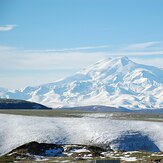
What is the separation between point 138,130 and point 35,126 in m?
35.2

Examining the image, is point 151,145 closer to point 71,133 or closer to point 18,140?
point 71,133

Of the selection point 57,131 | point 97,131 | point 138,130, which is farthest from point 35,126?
point 138,130

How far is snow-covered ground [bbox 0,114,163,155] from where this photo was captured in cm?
14075

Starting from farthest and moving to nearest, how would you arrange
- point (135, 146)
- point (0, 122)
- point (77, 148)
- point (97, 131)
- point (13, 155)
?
point (0, 122) → point (97, 131) → point (135, 146) → point (77, 148) → point (13, 155)

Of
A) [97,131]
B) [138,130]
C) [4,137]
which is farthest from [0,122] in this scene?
[138,130]

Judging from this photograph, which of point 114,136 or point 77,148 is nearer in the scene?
point 77,148

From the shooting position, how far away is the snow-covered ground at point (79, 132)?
462 ft

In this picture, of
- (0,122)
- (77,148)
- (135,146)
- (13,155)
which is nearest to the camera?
(13,155)

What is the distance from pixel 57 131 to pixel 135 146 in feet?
87.3

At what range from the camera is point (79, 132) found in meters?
152

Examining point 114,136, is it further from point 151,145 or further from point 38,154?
point 38,154

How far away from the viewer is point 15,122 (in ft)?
547

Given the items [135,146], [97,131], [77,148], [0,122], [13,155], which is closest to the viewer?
[13,155]

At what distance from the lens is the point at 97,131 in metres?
151
